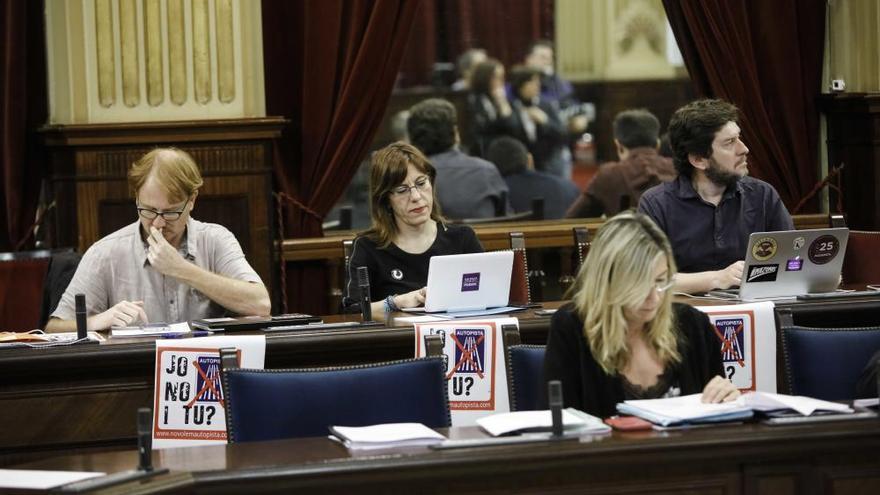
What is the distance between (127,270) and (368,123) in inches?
89.2

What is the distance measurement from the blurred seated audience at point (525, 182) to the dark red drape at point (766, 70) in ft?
3.23

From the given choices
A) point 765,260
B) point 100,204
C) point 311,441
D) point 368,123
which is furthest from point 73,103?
point 311,441

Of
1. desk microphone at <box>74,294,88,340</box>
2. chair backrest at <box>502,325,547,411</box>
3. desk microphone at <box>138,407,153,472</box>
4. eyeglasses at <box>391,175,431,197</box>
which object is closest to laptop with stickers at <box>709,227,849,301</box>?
eyeglasses at <box>391,175,431,197</box>

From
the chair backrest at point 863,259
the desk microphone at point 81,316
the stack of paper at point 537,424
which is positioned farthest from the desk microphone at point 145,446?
the chair backrest at point 863,259

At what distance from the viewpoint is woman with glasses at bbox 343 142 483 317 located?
491 cm

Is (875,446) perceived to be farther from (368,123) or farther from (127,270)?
(368,123)

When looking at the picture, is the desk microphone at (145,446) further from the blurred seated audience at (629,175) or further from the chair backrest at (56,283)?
the blurred seated audience at (629,175)

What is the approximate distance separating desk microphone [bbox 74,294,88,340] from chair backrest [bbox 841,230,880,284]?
2.91 m

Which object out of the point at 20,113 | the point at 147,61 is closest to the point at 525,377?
the point at 147,61

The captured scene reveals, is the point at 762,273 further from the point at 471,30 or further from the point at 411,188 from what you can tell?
the point at 471,30

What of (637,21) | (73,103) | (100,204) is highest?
(637,21)

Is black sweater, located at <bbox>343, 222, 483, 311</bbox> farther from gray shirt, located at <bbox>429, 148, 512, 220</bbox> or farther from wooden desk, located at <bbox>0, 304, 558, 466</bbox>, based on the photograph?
gray shirt, located at <bbox>429, 148, 512, 220</bbox>

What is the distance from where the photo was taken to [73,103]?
6.04m

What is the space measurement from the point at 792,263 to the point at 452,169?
2.83 meters
